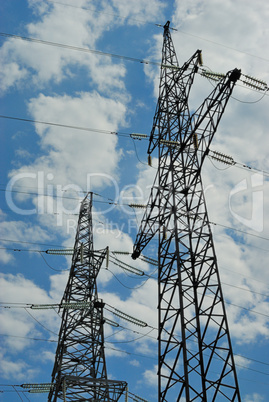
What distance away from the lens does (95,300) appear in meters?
20.0

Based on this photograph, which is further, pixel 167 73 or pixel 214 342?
pixel 167 73

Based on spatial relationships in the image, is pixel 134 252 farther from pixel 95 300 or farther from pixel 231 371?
pixel 231 371

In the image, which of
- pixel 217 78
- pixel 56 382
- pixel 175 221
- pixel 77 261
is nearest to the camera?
pixel 175 221

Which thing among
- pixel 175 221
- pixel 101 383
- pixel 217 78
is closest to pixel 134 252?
pixel 175 221

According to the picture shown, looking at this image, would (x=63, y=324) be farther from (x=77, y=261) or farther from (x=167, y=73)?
(x=167, y=73)

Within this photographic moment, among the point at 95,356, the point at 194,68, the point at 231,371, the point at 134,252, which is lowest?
the point at 231,371

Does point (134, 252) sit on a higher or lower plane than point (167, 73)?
lower

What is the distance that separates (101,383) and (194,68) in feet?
52.8

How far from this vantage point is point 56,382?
15922mm

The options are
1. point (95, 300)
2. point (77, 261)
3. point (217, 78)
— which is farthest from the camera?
point (77, 261)

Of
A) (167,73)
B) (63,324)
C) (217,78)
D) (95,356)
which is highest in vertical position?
(167,73)

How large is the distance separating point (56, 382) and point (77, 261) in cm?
729

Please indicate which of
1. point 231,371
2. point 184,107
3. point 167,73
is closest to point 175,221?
point 231,371

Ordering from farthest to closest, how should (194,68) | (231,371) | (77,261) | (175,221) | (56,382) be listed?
1. (77,261)
2. (194,68)
3. (56,382)
4. (175,221)
5. (231,371)
